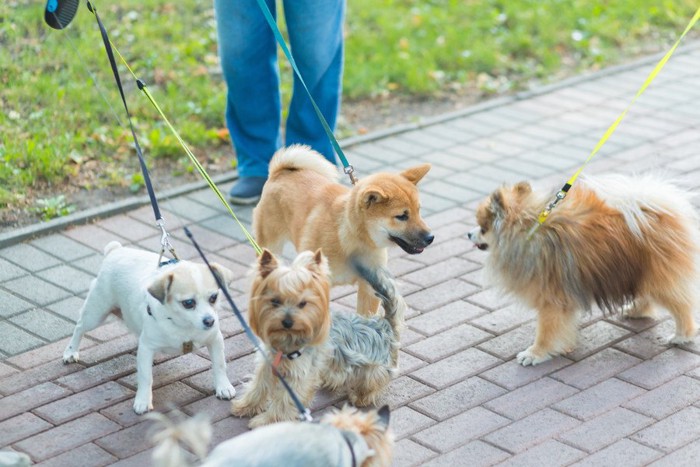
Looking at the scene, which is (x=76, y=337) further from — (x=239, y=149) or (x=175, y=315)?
(x=239, y=149)

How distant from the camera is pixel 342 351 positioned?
14.0ft

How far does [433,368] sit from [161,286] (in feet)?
4.62

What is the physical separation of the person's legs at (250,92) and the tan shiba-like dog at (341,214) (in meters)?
1.38

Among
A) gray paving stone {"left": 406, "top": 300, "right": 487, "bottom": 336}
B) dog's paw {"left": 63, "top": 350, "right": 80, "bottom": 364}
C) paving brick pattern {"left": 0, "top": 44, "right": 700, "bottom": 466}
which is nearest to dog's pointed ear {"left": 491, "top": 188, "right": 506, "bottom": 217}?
paving brick pattern {"left": 0, "top": 44, "right": 700, "bottom": 466}

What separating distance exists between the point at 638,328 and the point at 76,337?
110 inches

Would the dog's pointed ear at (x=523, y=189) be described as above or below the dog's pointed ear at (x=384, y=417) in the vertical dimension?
above

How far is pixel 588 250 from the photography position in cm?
469

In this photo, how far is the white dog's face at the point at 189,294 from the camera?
413 centimetres

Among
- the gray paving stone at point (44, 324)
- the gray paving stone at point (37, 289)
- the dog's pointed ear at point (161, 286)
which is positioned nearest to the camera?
the dog's pointed ear at point (161, 286)

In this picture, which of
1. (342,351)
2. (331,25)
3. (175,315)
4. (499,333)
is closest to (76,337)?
(175,315)

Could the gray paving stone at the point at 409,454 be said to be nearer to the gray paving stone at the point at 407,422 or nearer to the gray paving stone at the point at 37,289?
the gray paving stone at the point at 407,422

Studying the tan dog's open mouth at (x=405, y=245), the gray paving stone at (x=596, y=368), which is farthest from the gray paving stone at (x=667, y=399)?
the tan dog's open mouth at (x=405, y=245)

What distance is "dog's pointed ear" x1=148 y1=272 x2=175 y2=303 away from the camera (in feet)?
13.5

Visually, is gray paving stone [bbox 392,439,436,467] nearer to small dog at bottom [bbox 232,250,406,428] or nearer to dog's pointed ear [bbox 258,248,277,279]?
small dog at bottom [bbox 232,250,406,428]
